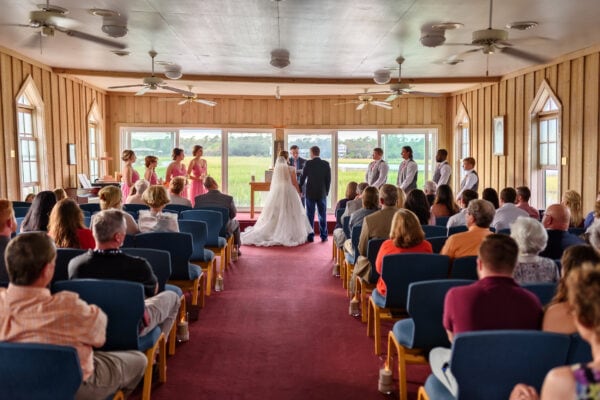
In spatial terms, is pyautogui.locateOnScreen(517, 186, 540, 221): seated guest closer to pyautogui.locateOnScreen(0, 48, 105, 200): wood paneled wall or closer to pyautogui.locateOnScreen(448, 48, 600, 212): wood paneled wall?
pyautogui.locateOnScreen(448, 48, 600, 212): wood paneled wall

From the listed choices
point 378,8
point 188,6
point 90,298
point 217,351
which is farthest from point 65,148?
point 90,298

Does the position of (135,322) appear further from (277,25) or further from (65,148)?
(65,148)

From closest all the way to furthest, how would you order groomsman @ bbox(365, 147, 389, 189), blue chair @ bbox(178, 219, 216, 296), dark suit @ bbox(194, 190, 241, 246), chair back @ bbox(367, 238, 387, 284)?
chair back @ bbox(367, 238, 387, 284), blue chair @ bbox(178, 219, 216, 296), dark suit @ bbox(194, 190, 241, 246), groomsman @ bbox(365, 147, 389, 189)

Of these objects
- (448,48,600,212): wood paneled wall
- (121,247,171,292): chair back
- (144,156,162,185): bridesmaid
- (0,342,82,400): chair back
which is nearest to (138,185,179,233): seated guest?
(121,247,171,292): chair back

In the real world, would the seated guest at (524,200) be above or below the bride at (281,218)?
above

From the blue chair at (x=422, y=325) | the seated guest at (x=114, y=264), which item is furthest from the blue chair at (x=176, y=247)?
the blue chair at (x=422, y=325)

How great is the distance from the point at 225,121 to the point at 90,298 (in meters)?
11.5

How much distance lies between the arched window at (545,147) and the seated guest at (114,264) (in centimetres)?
773

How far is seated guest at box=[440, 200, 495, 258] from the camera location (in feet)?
12.2

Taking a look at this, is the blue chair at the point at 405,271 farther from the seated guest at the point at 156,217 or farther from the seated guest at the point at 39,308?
the seated guest at the point at 156,217

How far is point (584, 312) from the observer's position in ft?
5.21

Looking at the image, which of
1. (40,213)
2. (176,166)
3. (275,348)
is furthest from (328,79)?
(275,348)

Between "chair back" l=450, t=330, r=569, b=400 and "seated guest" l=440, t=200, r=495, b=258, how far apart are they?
1.66 m

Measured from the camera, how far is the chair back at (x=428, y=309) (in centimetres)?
282
